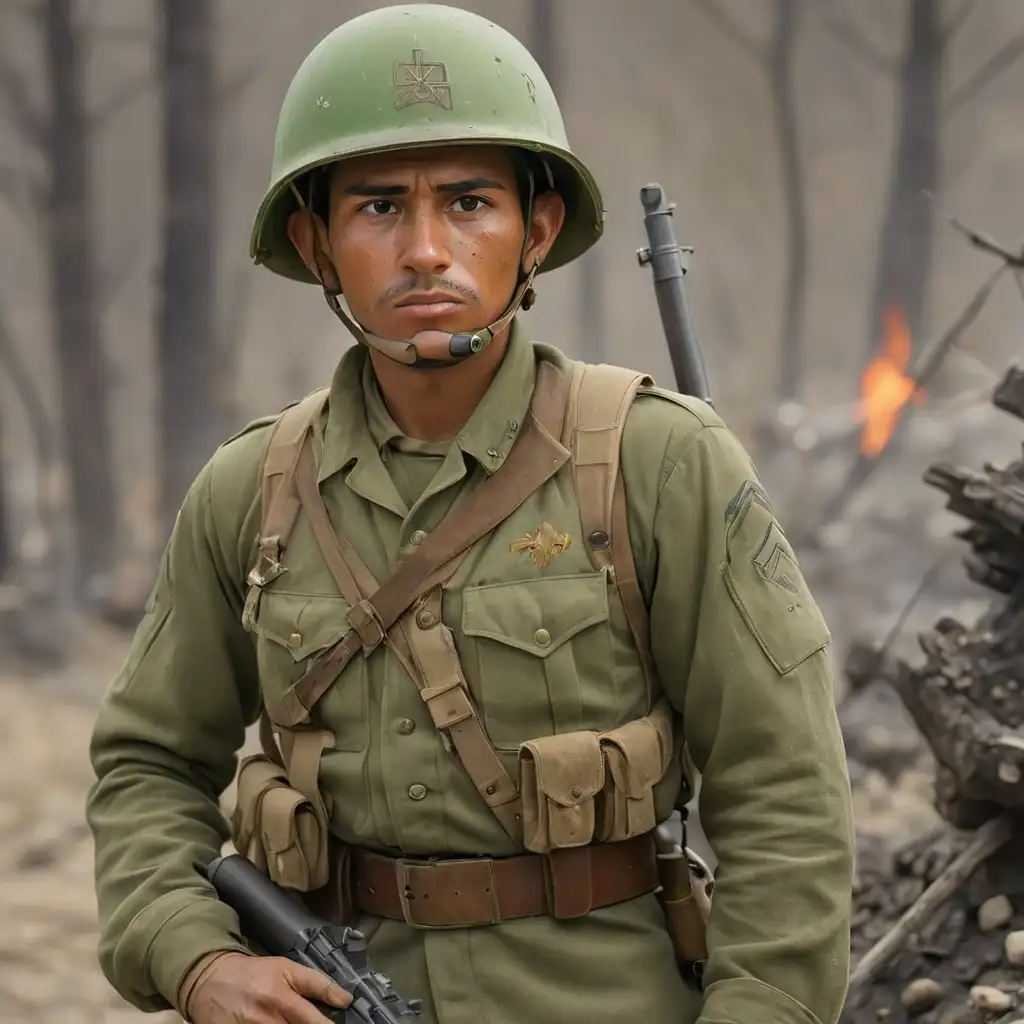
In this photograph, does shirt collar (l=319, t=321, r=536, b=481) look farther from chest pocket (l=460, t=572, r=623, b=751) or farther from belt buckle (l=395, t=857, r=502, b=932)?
belt buckle (l=395, t=857, r=502, b=932)

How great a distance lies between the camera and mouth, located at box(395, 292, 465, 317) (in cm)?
164

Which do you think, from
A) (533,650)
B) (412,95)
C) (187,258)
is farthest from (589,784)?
(187,258)

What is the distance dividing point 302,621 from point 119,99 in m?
5.18

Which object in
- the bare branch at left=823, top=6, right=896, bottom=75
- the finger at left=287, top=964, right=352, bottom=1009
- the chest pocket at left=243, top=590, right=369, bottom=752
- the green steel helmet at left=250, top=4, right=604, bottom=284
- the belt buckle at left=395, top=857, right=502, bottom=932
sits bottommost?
the finger at left=287, top=964, right=352, bottom=1009

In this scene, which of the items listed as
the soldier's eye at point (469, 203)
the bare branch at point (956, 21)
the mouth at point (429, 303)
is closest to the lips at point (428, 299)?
the mouth at point (429, 303)

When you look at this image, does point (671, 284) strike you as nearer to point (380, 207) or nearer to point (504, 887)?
point (380, 207)

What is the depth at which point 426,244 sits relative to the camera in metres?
1.62

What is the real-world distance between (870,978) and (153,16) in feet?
17.2

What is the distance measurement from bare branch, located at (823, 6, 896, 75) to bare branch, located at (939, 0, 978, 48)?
0.81ft

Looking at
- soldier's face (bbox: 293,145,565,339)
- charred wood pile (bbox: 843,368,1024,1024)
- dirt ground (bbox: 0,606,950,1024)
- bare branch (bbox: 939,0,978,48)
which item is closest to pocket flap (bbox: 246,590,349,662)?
soldier's face (bbox: 293,145,565,339)

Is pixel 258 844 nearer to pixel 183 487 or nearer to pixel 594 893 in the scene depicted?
pixel 594 893

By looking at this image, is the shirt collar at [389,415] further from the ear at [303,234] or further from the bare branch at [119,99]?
the bare branch at [119,99]

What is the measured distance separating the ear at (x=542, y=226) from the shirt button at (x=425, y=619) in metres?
0.48

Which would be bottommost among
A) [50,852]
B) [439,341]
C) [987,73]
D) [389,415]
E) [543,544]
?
[50,852]
